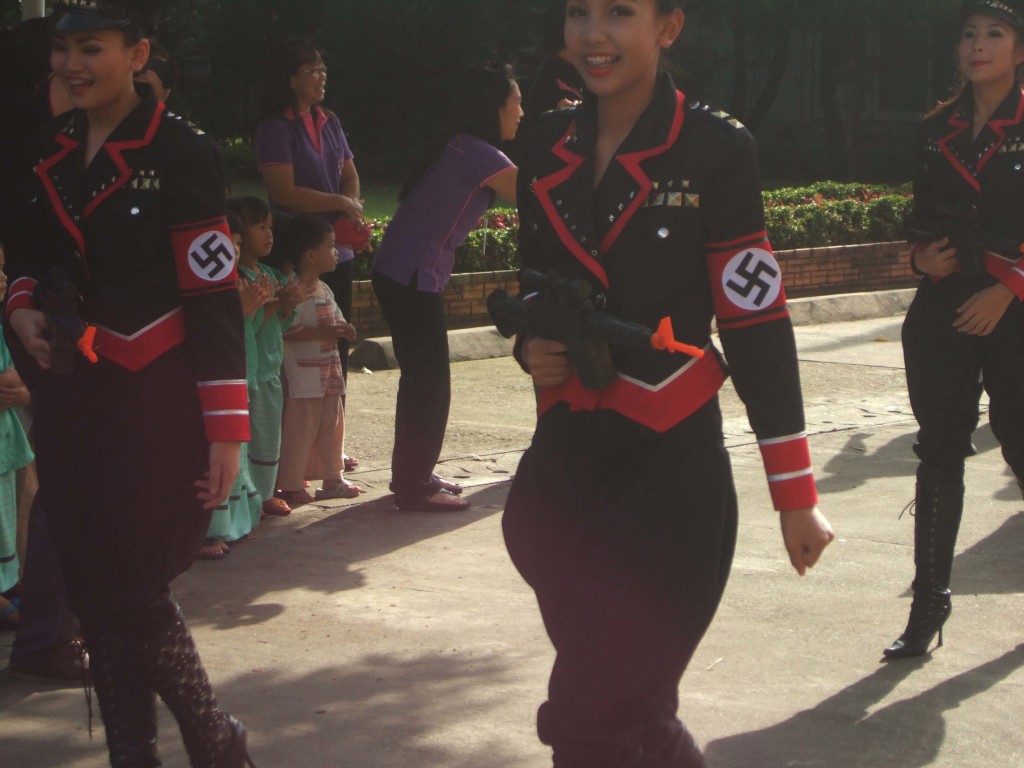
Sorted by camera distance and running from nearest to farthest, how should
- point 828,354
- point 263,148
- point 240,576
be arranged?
point 240,576
point 263,148
point 828,354

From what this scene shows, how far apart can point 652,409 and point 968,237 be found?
87.9 inches

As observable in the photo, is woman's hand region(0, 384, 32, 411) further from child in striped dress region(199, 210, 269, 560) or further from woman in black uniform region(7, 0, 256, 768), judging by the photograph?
woman in black uniform region(7, 0, 256, 768)

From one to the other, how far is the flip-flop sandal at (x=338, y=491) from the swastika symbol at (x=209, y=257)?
3803mm

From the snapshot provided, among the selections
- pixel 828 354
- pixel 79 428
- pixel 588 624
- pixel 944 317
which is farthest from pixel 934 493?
pixel 828 354

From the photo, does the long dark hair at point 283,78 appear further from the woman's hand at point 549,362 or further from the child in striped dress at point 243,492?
the woman's hand at point 549,362

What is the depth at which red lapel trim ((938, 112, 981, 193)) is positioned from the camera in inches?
199

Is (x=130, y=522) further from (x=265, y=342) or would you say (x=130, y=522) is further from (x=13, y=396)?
(x=265, y=342)

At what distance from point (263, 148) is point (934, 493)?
3778 mm

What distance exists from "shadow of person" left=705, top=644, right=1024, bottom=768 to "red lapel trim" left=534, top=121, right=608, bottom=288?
1.63m

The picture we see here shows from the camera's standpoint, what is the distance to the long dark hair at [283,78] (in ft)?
25.0

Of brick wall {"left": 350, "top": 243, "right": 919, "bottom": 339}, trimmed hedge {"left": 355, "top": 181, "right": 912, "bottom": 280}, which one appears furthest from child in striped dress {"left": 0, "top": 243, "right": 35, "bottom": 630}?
trimmed hedge {"left": 355, "top": 181, "right": 912, "bottom": 280}

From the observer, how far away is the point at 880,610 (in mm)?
5566

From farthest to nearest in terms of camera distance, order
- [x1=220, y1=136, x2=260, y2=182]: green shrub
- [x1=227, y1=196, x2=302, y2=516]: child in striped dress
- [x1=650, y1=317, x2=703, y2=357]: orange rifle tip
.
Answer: [x1=220, y1=136, x2=260, y2=182]: green shrub → [x1=227, y1=196, x2=302, y2=516]: child in striped dress → [x1=650, y1=317, x2=703, y2=357]: orange rifle tip

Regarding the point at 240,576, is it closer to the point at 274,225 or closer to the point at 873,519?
the point at 274,225
